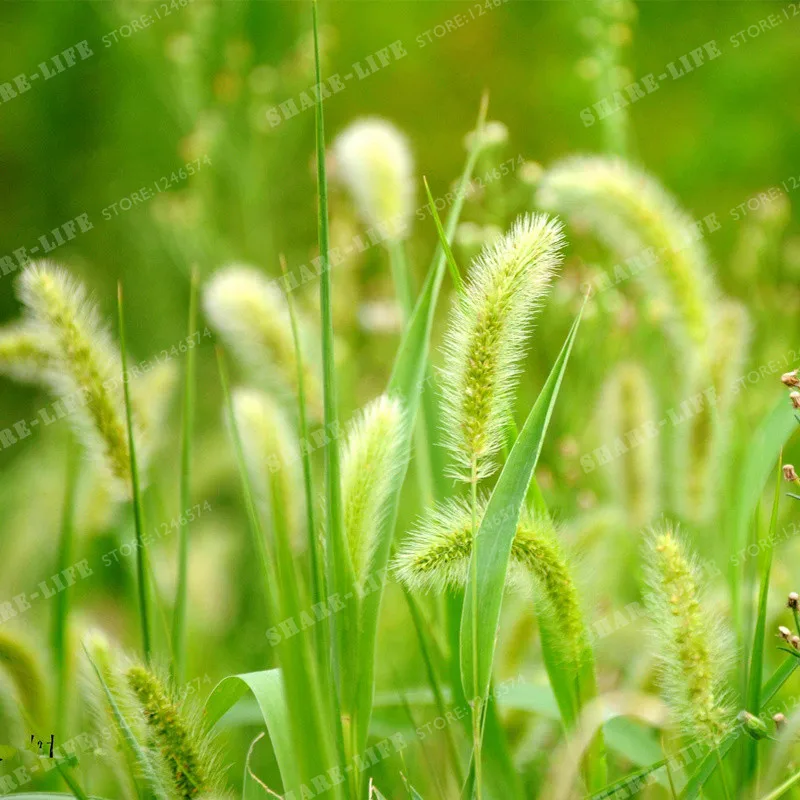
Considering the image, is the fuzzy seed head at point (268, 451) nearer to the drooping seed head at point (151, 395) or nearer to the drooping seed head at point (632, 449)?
the drooping seed head at point (151, 395)

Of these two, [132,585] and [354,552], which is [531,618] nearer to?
[354,552]

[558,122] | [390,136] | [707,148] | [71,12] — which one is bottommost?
[390,136]

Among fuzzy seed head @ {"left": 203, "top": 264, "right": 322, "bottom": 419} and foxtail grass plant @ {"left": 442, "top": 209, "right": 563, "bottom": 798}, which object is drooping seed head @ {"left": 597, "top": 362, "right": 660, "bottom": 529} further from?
foxtail grass plant @ {"left": 442, "top": 209, "right": 563, "bottom": 798}

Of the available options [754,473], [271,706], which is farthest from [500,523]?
[754,473]

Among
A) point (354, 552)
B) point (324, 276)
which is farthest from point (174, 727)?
point (324, 276)

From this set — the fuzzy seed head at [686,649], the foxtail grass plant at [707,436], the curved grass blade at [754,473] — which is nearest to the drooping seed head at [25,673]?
the fuzzy seed head at [686,649]

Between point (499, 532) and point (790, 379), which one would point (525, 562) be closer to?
point (499, 532)
